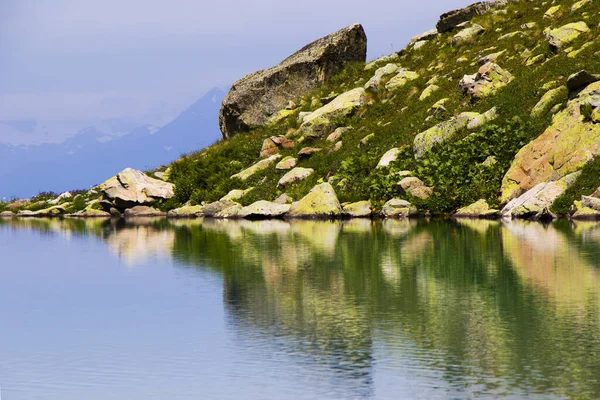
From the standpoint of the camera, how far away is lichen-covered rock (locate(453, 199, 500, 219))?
1722 inches

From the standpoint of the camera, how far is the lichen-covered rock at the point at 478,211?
144 feet

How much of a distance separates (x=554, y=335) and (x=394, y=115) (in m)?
45.3

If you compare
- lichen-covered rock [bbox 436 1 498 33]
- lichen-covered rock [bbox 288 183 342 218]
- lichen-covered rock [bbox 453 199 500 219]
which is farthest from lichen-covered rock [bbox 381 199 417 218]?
lichen-covered rock [bbox 436 1 498 33]

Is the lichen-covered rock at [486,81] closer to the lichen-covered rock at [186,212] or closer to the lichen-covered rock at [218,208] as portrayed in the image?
the lichen-covered rock at [218,208]

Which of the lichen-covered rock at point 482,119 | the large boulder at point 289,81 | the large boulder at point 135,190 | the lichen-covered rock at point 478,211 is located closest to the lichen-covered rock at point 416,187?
the lichen-covered rock at point 478,211

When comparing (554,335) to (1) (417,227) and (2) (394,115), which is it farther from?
(2) (394,115)

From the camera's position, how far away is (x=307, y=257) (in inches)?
1093

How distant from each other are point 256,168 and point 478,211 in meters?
20.3

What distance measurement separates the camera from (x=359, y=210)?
161 feet

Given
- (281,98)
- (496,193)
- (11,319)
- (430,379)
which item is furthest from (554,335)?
(281,98)

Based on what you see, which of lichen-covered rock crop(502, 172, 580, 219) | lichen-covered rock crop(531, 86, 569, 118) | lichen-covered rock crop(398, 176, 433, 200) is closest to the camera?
lichen-covered rock crop(502, 172, 580, 219)

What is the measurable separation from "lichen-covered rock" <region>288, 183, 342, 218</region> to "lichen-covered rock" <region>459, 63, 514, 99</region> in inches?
459

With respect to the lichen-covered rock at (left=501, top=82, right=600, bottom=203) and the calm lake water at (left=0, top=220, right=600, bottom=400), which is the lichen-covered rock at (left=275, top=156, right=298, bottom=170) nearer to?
the lichen-covered rock at (left=501, top=82, right=600, bottom=203)

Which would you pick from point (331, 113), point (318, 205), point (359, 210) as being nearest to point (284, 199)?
point (318, 205)
